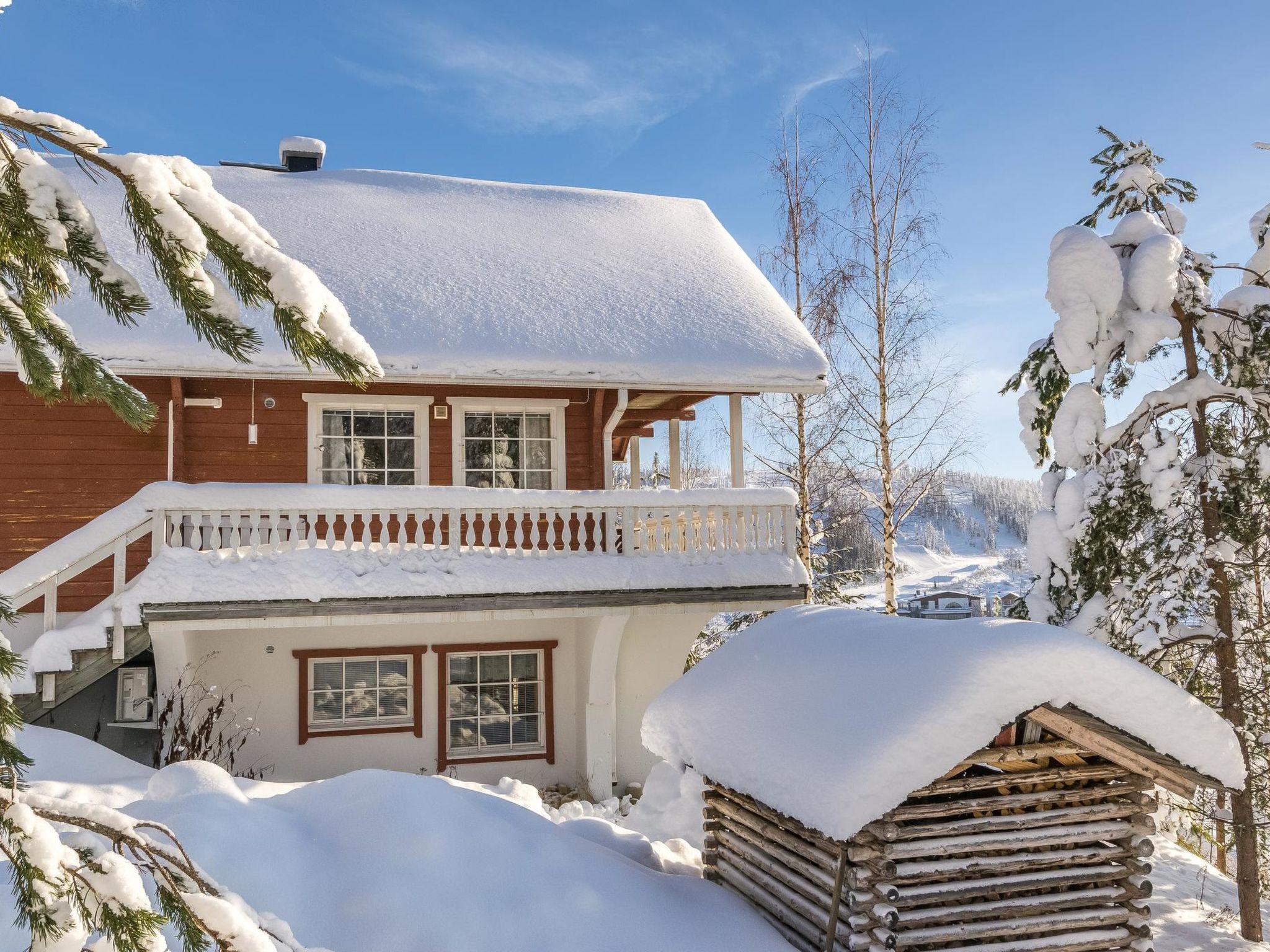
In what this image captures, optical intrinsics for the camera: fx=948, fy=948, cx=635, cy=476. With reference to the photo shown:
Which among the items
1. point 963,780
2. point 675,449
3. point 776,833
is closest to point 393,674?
point 675,449

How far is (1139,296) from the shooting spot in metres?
8.62

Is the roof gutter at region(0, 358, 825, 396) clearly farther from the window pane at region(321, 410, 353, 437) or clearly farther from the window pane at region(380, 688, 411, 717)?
the window pane at region(380, 688, 411, 717)

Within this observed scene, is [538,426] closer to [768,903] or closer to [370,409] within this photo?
[370,409]

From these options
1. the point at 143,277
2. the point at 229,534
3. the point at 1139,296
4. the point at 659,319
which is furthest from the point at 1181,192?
the point at 143,277

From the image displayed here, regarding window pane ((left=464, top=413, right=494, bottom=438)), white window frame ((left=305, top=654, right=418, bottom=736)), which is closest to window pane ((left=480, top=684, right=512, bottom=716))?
white window frame ((left=305, top=654, right=418, bottom=736))

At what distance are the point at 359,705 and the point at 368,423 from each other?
11.7ft

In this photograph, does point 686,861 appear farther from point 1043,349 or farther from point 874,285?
point 874,285

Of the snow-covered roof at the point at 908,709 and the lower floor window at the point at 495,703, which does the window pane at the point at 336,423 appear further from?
the snow-covered roof at the point at 908,709

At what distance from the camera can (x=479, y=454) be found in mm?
12727

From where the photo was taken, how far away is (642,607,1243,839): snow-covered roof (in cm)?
489

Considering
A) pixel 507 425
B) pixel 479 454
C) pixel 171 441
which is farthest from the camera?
pixel 507 425

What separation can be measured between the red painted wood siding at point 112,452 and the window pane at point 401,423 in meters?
0.33

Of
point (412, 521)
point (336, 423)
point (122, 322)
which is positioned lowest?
point (412, 521)

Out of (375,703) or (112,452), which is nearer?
(112,452)
